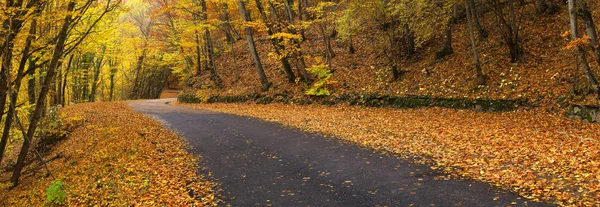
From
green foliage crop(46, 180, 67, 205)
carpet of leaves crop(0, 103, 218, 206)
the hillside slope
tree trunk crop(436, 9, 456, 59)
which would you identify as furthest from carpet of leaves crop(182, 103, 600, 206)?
green foliage crop(46, 180, 67, 205)

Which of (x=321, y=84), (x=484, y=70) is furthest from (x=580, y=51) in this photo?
(x=321, y=84)

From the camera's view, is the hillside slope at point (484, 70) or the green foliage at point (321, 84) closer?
the hillside slope at point (484, 70)

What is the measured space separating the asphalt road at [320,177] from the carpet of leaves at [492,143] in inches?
22.7

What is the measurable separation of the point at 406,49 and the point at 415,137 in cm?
912

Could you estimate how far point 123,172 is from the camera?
847cm

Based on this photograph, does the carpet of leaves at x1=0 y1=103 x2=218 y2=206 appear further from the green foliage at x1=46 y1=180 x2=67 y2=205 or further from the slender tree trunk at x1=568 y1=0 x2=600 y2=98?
the slender tree trunk at x1=568 y1=0 x2=600 y2=98

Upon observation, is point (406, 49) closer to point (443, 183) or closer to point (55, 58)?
point (443, 183)

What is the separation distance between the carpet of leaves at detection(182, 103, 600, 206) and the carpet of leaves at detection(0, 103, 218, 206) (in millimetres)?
4487

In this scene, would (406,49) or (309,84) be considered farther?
(309,84)

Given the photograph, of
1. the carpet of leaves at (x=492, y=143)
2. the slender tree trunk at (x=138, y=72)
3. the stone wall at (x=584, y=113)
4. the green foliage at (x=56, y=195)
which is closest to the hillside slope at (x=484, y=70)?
the stone wall at (x=584, y=113)

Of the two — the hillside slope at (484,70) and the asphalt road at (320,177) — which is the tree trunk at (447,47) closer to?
the hillside slope at (484,70)

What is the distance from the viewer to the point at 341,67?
1981cm

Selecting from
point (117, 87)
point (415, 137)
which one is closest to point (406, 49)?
point (415, 137)

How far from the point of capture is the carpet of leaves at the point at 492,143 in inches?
238
